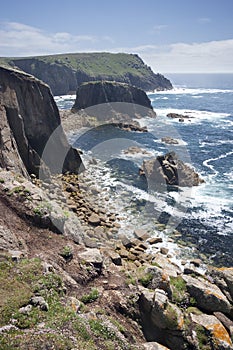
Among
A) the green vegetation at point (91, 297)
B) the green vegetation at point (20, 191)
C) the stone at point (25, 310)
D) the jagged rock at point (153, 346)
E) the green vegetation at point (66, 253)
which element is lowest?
the jagged rock at point (153, 346)

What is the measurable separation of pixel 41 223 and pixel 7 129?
15370 millimetres

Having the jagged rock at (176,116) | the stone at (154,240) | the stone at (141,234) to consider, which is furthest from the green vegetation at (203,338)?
the jagged rock at (176,116)

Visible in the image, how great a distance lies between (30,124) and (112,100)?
71.9 meters

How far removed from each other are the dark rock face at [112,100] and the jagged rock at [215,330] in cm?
8801

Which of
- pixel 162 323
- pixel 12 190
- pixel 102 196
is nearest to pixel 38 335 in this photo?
pixel 162 323

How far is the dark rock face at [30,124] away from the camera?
107 feet

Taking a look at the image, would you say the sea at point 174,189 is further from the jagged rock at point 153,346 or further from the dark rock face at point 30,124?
the jagged rock at point 153,346

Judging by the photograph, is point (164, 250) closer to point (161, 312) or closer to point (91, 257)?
point (91, 257)

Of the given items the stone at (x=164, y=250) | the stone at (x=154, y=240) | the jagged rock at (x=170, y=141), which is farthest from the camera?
the jagged rock at (x=170, y=141)

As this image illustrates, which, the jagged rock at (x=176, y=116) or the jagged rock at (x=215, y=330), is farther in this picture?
the jagged rock at (x=176, y=116)

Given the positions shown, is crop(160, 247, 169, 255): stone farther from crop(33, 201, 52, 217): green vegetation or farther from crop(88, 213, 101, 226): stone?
crop(33, 201, 52, 217): green vegetation

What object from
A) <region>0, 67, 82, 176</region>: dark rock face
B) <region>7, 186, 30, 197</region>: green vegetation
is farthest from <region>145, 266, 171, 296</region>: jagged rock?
<region>0, 67, 82, 176</region>: dark rock face

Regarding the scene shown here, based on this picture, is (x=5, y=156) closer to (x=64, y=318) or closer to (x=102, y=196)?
(x=102, y=196)

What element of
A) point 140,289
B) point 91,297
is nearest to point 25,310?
point 91,297
